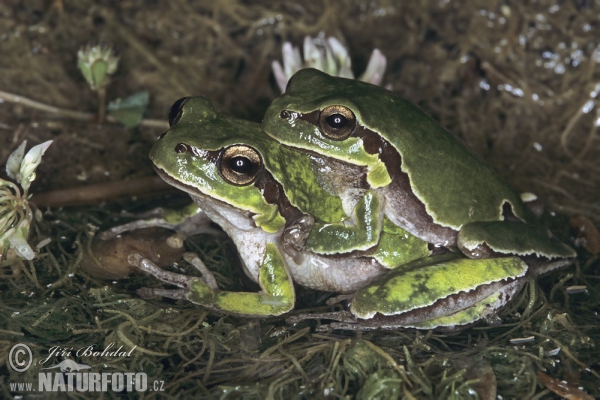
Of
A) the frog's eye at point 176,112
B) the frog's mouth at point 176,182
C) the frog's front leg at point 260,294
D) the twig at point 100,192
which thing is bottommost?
the twig at point 100,192

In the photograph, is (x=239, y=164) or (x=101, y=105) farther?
(x=101, y=105)

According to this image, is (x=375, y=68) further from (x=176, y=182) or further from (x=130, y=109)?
(x=176, y=182)

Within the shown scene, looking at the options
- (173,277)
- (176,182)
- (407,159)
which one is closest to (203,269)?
(173,277)

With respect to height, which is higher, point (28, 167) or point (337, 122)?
point (337, 122)

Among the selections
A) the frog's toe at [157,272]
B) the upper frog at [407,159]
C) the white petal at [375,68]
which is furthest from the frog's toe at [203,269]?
the white petal at [375,68]

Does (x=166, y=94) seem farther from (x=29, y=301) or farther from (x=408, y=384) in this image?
(x=408, y=384)

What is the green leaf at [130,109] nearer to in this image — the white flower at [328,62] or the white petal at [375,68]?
the white flower at [328,62]

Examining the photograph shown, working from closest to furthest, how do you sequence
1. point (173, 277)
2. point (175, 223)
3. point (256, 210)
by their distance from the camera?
point (256, 210), point (173, 277), point (175, 223)
